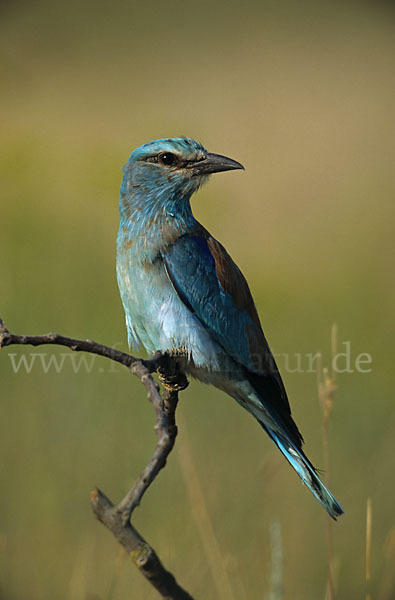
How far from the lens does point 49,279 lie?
10.7 feet

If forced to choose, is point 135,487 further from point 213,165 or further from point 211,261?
point 213,165

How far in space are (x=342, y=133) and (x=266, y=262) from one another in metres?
0.92

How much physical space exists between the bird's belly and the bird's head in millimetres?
292

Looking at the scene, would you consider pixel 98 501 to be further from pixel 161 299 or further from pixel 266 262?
pixel 266 262

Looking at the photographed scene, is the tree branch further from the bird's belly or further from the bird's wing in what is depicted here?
the bird's wing

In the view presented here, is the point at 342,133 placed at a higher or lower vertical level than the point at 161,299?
higher

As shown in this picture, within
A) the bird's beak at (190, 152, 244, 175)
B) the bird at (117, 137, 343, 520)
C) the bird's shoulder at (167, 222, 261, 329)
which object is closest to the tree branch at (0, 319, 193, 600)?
the bird at (117, 137, 343, 520)

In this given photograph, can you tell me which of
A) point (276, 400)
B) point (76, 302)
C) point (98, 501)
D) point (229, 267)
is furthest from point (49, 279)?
point (98, 501)

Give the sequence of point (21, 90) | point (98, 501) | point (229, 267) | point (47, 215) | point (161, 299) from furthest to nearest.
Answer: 1. point (47, 215)
2. point (21, 90)
3. point (229, 267)
4. point (161, 299)
5. point (98, 501)

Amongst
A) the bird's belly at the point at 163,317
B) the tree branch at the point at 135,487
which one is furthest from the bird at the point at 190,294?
the tree branch at the point at 135,487

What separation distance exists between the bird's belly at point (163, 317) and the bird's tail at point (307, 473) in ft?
1.16

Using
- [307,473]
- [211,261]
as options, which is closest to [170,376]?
[211,261]

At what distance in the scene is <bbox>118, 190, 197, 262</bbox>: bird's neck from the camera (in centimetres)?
213

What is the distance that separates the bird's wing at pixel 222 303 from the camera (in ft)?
6.88
